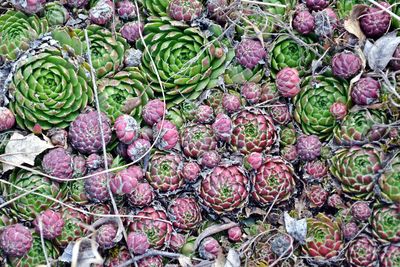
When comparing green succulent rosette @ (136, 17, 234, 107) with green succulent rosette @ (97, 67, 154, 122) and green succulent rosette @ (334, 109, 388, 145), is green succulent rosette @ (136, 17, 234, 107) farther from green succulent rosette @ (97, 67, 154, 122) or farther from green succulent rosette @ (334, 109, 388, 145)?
green succulent rosette @ (334, 109, 388, 145)

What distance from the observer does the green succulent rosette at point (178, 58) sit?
2.70 meters

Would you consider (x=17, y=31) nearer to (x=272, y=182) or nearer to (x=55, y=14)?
(x=55, y=14)

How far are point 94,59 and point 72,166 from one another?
487 mm

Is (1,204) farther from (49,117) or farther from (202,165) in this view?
(202,165)

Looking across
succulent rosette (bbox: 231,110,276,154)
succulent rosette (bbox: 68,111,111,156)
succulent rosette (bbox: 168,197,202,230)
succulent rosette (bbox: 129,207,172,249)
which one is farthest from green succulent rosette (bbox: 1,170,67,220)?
succulent rosette (bbox: 231,110,276,154)

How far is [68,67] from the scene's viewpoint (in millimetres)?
2637

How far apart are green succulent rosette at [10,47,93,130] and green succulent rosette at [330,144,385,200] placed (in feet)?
3.76

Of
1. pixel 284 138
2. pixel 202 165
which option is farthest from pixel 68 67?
pixel 284 138

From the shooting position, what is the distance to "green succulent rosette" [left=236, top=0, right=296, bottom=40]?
9.08ft

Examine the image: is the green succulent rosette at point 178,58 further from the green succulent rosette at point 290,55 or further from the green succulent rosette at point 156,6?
the green succulent rosette at point 290,55

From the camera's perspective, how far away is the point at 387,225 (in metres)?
2.48

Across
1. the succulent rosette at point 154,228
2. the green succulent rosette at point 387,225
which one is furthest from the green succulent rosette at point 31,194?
the green succulent rosette at point 387,225

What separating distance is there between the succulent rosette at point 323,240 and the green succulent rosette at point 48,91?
112 cm

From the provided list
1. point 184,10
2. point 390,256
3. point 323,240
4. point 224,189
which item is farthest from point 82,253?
point 390,256
